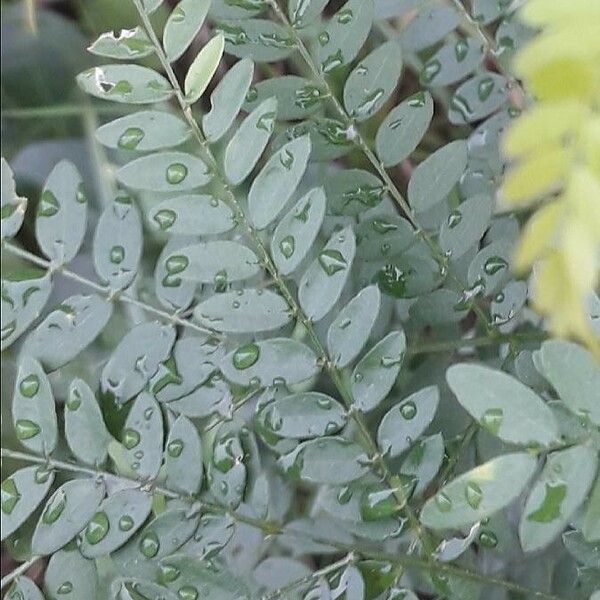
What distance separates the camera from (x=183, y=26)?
0.52 m

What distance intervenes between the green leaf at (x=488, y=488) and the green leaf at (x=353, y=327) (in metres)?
0.11

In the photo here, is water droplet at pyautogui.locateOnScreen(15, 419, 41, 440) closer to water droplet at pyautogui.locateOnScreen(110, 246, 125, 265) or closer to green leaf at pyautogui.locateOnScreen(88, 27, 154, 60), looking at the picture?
water droplet at pyautogui.locateOnScreen(110, 246, 125, 265)

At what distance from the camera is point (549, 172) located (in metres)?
0.31

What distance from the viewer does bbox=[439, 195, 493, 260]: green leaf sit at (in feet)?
1.86

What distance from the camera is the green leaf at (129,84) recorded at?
517 millimetres

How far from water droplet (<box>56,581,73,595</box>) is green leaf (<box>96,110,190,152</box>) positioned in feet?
0.79

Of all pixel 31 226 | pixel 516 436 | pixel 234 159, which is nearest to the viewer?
pixel 516 436

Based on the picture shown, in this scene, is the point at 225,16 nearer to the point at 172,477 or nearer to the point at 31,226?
the point at 172,477

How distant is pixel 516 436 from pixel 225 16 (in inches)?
12.2

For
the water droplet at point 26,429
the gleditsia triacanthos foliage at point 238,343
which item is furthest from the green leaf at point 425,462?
the water droplet at point 26,429

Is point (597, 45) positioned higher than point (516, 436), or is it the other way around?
point (597, 45)

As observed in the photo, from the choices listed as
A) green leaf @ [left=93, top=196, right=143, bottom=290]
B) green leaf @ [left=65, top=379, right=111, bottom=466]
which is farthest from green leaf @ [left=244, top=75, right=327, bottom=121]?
green leaf @ [left=65, top=379, right=111, bottom=466]

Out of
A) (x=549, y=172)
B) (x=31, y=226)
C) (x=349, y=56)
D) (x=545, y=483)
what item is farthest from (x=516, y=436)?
(x=31, y=226)

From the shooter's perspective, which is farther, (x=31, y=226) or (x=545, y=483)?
(x=31, y=226)
